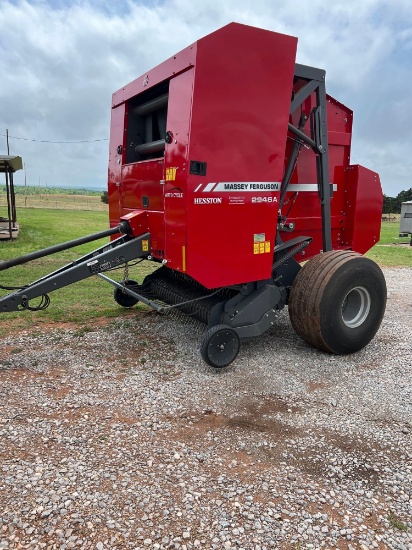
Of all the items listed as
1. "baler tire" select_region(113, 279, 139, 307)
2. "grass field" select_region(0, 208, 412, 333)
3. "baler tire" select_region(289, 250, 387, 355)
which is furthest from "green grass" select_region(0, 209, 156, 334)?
"baler tire" select_region(289, 250, 387, 355)

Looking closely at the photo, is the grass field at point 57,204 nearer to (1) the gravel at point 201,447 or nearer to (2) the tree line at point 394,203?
(2) the tree line at point 394,203

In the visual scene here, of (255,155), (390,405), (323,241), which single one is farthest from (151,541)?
(323,241)

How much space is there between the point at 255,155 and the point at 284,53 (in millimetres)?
1017

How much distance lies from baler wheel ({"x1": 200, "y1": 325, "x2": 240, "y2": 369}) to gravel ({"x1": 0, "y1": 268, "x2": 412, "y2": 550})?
0.15 m

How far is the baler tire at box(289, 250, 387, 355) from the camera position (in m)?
4.59

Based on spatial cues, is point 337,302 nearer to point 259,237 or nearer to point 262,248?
point 262,248

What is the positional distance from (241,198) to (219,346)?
1.46 m

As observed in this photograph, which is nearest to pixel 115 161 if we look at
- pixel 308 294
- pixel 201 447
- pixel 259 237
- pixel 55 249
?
pixel 55 249

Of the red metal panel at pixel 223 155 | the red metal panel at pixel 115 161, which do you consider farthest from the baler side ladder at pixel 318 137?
the red metal panel at pixel 115 161

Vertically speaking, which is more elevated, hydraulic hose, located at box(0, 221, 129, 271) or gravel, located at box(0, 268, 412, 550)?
hydraulic hose, located at box(0, 221, 129, 271)

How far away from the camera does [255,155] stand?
4250 mm

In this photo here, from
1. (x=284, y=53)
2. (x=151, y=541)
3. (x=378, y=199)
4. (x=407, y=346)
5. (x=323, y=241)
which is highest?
(x=284, y=53)

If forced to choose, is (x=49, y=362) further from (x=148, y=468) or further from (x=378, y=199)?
(x=378, y=199)

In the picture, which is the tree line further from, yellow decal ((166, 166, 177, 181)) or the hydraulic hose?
yellow decal ((166, 166, 177, 181))
